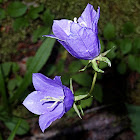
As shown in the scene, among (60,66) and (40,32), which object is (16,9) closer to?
(40,32)

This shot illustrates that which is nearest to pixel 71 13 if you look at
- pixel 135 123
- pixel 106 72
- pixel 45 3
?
pixel 45 3

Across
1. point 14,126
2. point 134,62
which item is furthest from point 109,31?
point 14,126

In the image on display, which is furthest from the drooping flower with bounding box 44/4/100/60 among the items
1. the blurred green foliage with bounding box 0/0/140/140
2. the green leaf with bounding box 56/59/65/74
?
the green leaf with bounding box 56/59/65/74

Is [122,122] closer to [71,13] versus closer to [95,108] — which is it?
[95,108]

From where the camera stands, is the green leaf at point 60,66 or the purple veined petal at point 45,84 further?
the green leaf at point 60,66

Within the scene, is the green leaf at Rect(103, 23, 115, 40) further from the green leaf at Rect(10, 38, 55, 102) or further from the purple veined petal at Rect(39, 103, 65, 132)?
the purple veined petal at Rect(39, 103, 65, 132)

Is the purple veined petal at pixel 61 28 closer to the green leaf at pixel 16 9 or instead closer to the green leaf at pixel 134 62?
the green leaf at pixel 134 62

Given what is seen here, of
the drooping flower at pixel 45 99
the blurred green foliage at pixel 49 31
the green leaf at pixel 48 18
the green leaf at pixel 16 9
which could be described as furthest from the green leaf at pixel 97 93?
the green leaf at pixel 16 9
